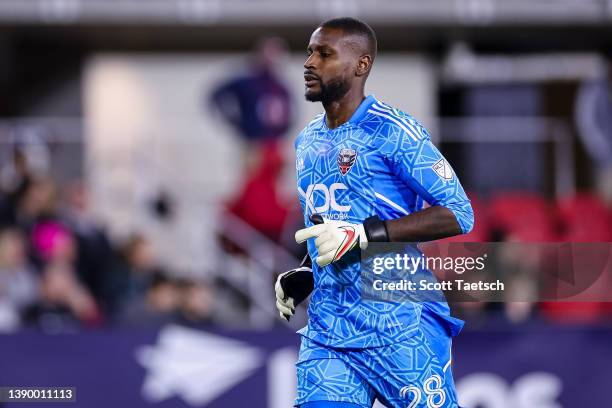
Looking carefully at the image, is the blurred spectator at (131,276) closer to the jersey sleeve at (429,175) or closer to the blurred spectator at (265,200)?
the blurred spectator at (265,200)

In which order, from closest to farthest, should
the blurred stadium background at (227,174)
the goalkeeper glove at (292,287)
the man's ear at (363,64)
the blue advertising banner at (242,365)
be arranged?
the man's ear at (363,64)
the goalkeeper glove at (292,287)
the blue advertising banner at (242,365)
the blurred stadium background at (227,174)

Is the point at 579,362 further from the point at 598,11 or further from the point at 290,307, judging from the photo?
the point at 598,11

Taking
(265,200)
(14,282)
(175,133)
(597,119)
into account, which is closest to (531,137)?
(597,119)

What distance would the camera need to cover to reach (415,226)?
425cm

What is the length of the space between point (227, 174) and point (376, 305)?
27.5 feet

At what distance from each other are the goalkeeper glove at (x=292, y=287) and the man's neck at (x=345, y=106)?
55cm

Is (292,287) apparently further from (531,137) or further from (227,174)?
(531,137)

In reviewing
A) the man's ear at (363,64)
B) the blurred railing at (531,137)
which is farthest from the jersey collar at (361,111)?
the blurred railing at (531,137)

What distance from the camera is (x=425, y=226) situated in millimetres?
4238

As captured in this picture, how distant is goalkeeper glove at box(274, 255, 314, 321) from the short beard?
632 millimetres

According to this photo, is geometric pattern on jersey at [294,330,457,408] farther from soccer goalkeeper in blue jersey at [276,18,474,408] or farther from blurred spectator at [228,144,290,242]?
blurred spectator at [228,144,290,242]

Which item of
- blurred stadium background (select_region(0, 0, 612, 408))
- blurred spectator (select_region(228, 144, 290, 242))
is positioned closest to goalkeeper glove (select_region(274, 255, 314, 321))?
blurred stadium background (select_region(0, 0, 612, 408))

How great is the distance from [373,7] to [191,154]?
2.40 m

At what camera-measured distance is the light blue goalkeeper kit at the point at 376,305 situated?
433 centimetres
